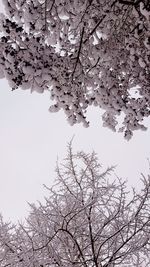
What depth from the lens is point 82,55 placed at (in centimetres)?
478

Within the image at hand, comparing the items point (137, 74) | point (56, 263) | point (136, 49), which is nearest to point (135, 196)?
point (56, 263)

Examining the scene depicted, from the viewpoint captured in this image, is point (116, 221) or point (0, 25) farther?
point (116, 221)

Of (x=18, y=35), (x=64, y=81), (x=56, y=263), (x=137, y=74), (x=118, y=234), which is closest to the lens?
(x=18, y=35)

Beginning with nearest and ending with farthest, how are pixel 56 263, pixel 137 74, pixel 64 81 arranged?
pixel 64 81
pixel 137 74
pixel 56 263

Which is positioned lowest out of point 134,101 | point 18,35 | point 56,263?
point 56,263

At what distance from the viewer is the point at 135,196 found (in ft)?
25.3

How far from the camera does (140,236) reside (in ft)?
25.7

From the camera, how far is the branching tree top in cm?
418

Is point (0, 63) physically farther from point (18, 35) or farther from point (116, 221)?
point (116, 221)

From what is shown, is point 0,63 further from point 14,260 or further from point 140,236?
point 140,236

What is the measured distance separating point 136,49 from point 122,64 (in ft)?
1.93

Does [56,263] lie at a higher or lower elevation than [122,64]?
lower

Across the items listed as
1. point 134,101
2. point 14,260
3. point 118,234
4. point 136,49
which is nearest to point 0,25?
point 136,49

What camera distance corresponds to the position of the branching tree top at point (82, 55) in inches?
165
